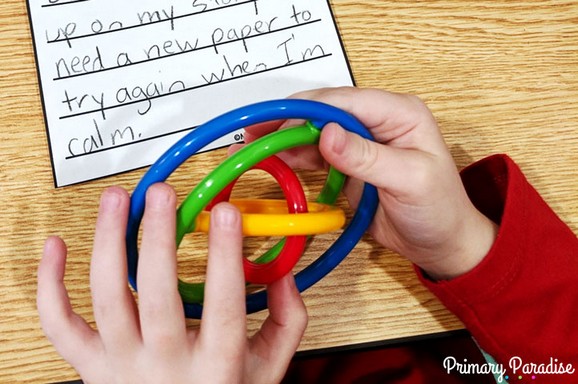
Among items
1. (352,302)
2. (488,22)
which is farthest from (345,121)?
(488,22)

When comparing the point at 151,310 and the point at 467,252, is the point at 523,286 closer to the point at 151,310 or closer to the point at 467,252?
the point at 467,252

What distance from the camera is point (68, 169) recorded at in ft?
1.77

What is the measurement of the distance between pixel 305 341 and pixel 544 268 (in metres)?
0.22

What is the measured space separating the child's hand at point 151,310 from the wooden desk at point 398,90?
0.07 meters

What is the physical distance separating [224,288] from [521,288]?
27cm

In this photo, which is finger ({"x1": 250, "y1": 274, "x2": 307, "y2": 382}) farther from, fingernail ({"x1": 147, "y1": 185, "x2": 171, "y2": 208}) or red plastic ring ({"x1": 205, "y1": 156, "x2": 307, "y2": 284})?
fingernail ({"x1": 147, "y1": 185, "x2": 171, "y2": 208})

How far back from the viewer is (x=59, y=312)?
0.42 meters

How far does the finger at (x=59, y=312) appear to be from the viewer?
0.42 meters

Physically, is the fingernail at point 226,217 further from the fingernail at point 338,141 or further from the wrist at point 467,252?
the wrist at point 467,252

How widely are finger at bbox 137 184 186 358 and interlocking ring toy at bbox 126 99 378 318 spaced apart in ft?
0.06

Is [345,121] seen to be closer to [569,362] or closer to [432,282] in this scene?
[432,282]

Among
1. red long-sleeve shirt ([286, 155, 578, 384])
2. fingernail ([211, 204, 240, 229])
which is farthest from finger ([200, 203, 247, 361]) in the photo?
red long-sleeve shirt ([286, 155, 578, 384])

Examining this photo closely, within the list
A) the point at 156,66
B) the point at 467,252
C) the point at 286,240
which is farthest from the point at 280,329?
the point at 156,66

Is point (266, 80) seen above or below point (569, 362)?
above
